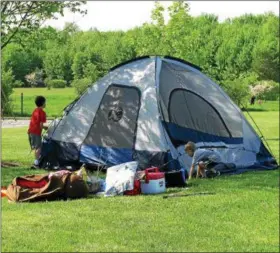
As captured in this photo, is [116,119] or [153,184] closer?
[153,184]

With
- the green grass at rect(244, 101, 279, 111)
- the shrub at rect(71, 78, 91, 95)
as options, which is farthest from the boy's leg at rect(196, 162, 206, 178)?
the green grass at rect(244, 101, 279, 111)

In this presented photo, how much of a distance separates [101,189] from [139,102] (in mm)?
2245

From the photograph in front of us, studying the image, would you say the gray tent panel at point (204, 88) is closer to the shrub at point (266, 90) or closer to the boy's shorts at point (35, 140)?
the boy's shorts at point (35, 140)

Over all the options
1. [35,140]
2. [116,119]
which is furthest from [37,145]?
[116,119]

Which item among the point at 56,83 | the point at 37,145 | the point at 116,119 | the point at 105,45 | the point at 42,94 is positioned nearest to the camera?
the point at 116,119

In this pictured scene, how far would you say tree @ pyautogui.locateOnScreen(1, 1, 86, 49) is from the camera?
34.3 feet

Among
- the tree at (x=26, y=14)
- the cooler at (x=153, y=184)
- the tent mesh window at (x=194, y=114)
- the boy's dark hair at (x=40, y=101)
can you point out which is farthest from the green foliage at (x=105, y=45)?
the cooler at (x=153, y=184)

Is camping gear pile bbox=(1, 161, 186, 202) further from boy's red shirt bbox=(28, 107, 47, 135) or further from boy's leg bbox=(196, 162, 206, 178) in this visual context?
boy's red shirt bbox=(28, 107, 47, 135)

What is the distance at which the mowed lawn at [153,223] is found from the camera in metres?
4.58

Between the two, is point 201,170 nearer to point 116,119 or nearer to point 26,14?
point 116,119

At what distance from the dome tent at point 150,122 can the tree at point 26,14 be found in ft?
6.98

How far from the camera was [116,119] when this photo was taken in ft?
29.4

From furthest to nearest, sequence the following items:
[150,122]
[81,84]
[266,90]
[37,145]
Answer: [266,90] → [81,84] → [37,145] → [150,122]

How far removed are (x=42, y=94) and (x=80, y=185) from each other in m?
18.2
